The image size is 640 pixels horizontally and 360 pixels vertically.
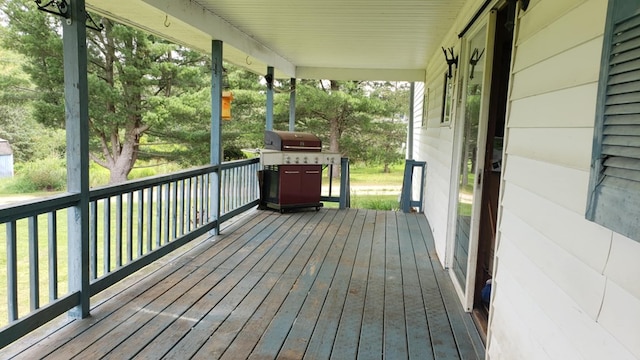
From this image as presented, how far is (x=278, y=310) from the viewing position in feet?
9.66

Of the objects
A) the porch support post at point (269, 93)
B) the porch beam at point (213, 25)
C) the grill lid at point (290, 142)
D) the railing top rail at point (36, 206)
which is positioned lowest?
the railing top rail at point (36, 206)

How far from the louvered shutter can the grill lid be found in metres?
5.27

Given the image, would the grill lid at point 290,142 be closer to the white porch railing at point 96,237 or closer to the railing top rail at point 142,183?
the white porch railing at point 96,237

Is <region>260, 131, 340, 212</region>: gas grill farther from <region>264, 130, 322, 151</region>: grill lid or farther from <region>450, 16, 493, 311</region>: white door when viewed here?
<region>450, 16, 493, 311</region>: white door

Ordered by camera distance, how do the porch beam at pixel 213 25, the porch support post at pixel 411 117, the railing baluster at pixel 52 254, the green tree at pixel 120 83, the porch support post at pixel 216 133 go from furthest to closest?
1. the green tree at pixel 120 83
2. the porch support post at pixel 411 117
3. the porch support post at pixel 216 133
4. the porch beam at pixel 213 25
5. the railing baluster at pixel 52 254

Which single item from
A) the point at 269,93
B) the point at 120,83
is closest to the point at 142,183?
the point at 269,93

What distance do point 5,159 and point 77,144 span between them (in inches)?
429

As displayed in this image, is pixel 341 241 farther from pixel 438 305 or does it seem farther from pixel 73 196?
pixel 73 196

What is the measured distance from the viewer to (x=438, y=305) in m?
3.11

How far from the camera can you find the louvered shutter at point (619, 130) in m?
0.96

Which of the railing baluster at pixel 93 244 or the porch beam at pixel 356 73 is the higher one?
the porch beam at pixel 356 73

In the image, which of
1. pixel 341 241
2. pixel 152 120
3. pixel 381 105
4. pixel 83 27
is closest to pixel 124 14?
pixel 83 27

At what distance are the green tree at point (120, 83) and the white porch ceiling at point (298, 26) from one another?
233 inches

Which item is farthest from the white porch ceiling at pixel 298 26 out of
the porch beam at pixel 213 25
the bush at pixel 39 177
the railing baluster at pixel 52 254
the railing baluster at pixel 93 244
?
the bush at pixel 39 177
